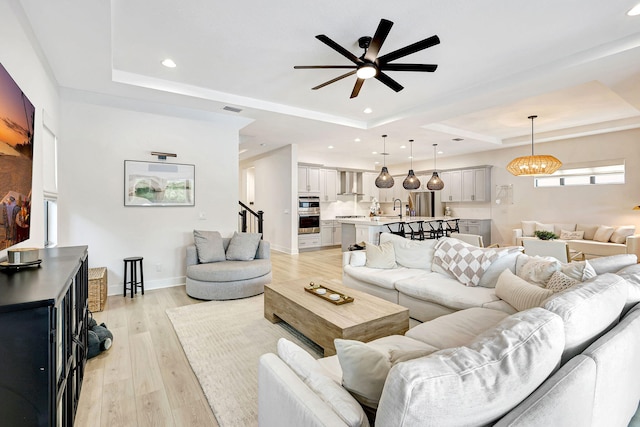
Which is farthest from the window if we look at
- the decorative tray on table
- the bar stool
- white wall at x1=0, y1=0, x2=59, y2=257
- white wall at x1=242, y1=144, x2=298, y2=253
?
white wall at x1=0, y1=0, x2=59, y2=257

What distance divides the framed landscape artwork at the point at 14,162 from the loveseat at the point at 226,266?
2.09 meters

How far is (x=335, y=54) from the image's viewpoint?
10.8 ft

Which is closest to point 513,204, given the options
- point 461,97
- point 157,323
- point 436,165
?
point 436,165

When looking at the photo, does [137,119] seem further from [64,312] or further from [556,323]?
[556,323]

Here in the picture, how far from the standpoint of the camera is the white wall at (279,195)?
755 centimetres

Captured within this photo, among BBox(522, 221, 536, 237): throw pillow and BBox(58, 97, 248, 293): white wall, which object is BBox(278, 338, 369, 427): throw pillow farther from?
BBox(522, 221, 536, 237): throw pillow

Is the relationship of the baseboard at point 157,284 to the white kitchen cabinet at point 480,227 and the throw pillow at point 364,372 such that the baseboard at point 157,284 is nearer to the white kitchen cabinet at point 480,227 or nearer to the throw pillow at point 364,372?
the throw pillow at point 364,372

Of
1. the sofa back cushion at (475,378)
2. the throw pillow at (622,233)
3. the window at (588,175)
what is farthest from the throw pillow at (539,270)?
the window at (588,175)

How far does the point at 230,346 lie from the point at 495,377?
245 cm

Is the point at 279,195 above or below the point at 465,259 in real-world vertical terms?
above

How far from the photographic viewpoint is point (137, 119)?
14.8ft

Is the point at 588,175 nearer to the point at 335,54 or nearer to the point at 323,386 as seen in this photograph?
the point at 335,54

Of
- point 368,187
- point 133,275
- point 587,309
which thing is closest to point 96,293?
point 133,275

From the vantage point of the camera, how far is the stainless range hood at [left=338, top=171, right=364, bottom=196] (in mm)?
9609
